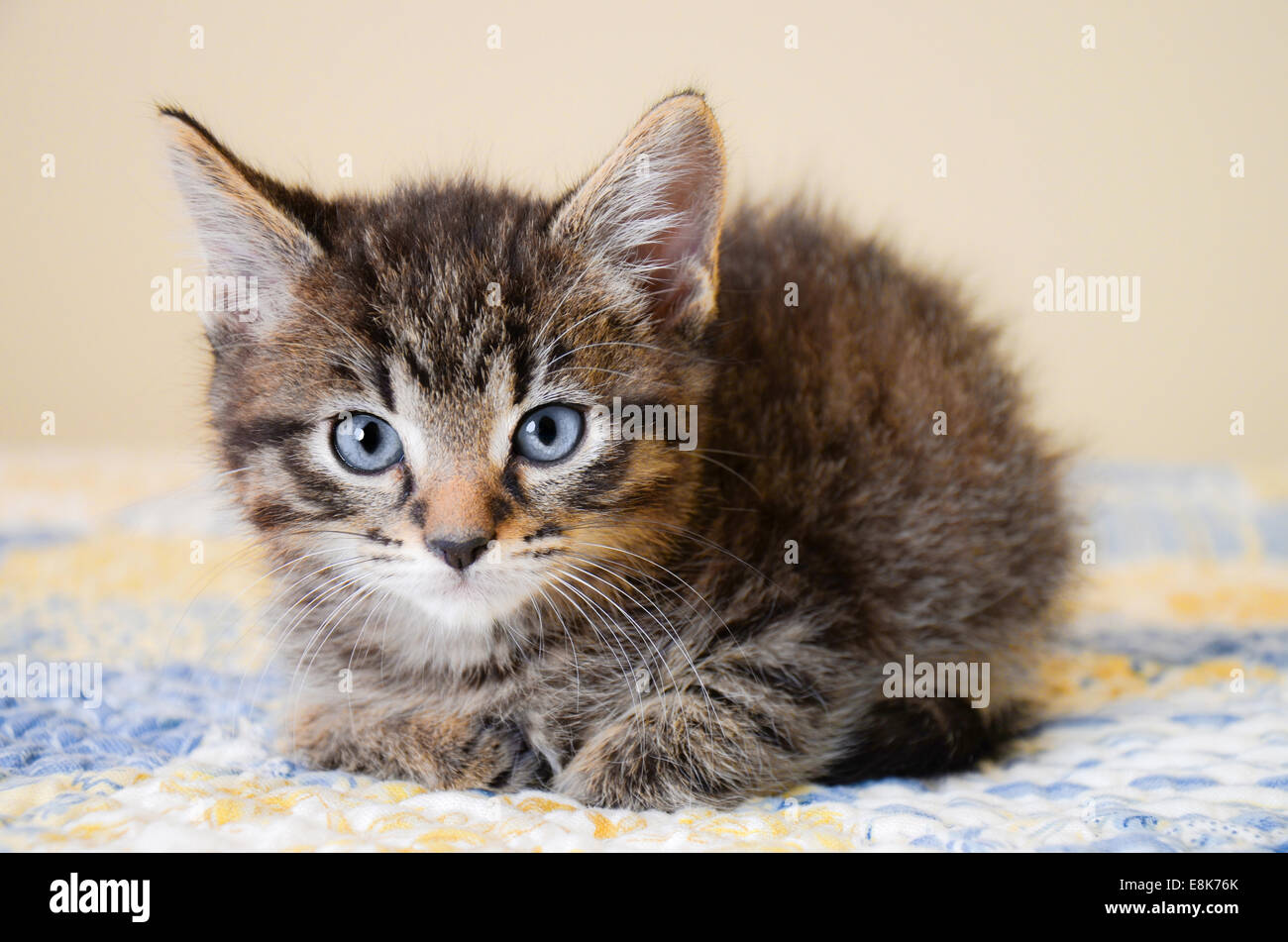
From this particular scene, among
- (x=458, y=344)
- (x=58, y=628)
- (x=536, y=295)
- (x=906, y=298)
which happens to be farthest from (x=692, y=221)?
(x=58, y=628)

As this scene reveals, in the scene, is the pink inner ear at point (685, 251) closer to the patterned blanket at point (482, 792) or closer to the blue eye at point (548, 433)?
the blue eye at point (548, 433)

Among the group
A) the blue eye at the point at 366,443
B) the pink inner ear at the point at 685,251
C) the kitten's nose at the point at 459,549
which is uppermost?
the pink inner ear at the point at 685,251

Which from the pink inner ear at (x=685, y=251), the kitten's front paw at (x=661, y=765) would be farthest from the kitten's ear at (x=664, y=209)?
the kitten's front paw at (x=661, y=765)

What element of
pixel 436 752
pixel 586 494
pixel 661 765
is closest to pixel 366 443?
pixel 586 494

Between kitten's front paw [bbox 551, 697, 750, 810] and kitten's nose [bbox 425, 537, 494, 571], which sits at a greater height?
kitten's nose [bbox 425, 537, 494, 571]

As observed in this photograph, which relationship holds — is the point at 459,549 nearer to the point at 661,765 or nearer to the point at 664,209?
the point at 661,765

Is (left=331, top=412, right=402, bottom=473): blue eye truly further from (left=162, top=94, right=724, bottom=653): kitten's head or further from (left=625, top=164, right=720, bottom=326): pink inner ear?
(left=625, top=164, right=720, bottom=326): pink inner ear

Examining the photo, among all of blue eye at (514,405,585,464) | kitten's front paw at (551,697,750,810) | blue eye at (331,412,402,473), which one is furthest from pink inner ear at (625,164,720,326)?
kitten's front paw at (551,697,750,810)
